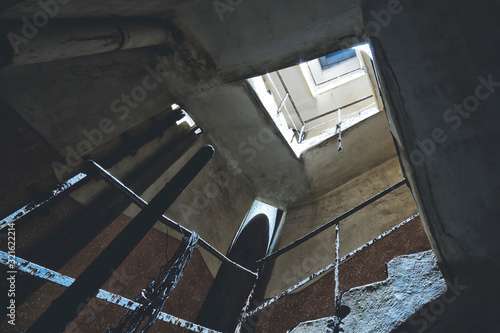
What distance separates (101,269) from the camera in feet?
5.01

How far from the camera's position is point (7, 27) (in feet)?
7.86

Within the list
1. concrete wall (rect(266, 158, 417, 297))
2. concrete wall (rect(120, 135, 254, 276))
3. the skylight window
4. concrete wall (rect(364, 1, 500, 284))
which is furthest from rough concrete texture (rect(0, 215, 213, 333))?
the skylight window

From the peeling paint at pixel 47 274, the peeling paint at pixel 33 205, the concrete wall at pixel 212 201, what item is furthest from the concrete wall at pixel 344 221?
the peeling paint at pixel 33 205

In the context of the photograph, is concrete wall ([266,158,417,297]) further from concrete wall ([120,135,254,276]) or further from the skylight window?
the skylight window

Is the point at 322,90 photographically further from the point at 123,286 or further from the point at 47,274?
the point at 47,274

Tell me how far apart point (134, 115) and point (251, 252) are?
3.75 metres


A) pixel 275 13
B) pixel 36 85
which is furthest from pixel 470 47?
pixel 36 85

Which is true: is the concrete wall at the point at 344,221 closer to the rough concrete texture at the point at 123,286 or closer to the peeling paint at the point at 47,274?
the rough concrete texture at the point at 123,286

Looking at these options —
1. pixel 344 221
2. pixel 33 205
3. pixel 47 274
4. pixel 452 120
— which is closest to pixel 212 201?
pixel 344 221

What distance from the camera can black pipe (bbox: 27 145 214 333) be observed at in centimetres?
128

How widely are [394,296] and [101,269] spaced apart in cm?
200

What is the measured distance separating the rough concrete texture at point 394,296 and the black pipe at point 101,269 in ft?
5.38

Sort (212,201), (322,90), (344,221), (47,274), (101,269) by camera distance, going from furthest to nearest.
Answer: (322,90)
(212,201)
(344,221)
(47,274)
(101,269)

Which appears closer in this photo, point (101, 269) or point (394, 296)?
point (101, 269)
